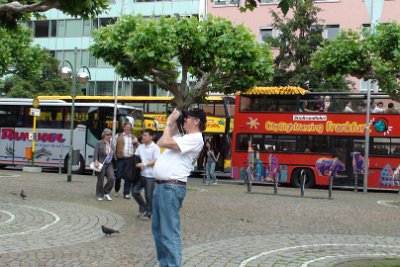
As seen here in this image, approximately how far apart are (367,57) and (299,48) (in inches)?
767

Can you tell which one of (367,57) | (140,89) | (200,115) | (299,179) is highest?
(140,89)

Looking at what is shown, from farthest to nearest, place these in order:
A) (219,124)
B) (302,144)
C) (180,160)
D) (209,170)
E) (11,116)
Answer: (11,116) < (219,124) < (302,144) < (209,170) < (180,160)

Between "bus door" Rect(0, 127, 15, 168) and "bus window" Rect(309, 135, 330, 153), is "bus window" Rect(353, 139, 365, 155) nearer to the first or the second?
"bus window" Rect(309, 135, 330, 153)

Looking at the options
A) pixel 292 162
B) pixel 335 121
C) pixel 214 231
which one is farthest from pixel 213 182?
pixel 214 231

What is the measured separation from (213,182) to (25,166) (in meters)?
9.97

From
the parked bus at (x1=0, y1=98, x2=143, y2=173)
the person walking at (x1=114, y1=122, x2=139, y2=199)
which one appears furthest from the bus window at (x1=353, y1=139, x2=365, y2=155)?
the person walking at (x1=114, y1=122, x2=139, y2=199)

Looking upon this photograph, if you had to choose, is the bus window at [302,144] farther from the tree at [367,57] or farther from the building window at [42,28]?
the building window at [42,28]

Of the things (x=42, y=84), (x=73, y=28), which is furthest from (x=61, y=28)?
(x=42, y=84)

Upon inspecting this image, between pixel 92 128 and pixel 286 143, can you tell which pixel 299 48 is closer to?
pixel 286 143

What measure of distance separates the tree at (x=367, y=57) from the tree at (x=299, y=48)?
721 inches

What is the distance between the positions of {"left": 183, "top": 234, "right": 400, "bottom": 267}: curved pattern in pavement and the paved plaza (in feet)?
0.04

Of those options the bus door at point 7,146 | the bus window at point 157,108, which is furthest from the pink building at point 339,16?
the bus door at point 7,146

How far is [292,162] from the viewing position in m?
25.2

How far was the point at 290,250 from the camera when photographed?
8.27 metres
